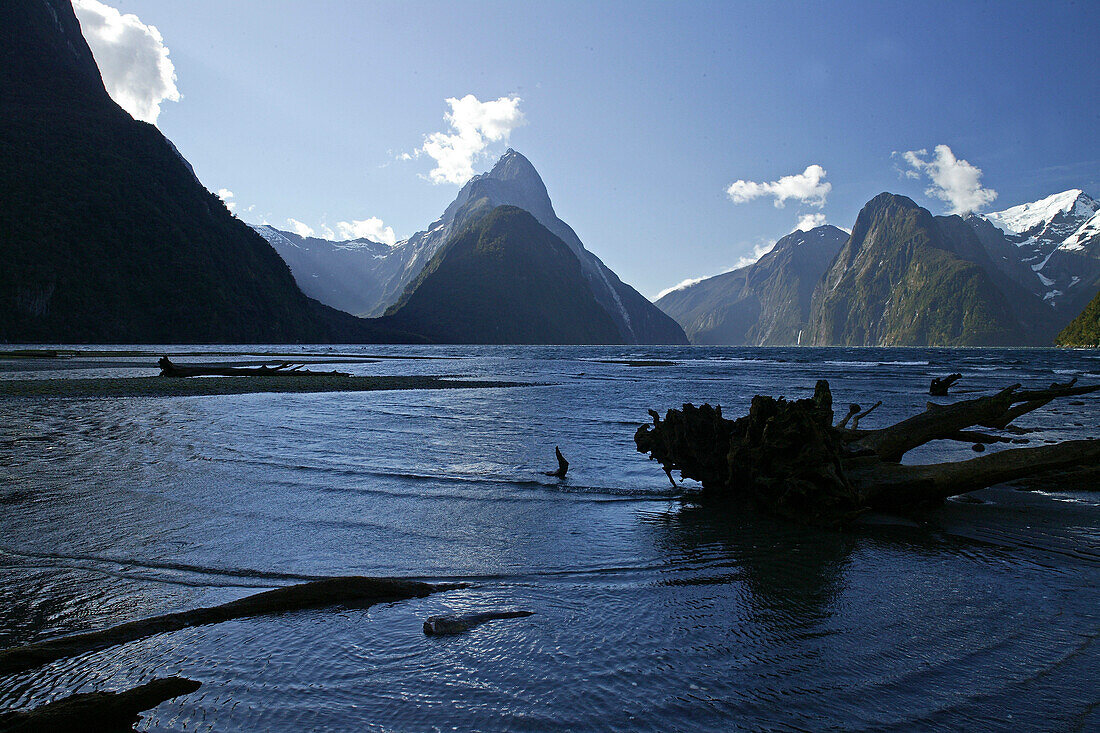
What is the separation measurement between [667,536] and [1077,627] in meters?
4.39

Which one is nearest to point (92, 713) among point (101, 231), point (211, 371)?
point (211, 371)

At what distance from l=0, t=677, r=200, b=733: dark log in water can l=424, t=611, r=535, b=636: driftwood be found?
193cm

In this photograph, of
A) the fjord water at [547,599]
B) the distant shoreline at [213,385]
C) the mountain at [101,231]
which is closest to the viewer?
the fjord water at [547,599]

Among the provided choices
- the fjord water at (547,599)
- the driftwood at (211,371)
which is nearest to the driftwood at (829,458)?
the fjord water at (547,599)

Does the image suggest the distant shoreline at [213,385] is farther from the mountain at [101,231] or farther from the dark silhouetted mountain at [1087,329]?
the dark silhouetted mountain at [1087,329]

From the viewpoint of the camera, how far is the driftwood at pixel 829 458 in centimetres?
883

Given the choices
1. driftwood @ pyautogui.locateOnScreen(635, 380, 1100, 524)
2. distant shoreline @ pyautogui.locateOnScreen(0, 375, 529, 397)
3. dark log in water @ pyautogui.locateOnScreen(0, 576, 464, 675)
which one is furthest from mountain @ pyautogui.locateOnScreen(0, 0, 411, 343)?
driftwood @ pyautogui.locateOnScreen(635, 380, 1100, 524)

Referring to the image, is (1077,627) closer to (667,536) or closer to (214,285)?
(667,536)

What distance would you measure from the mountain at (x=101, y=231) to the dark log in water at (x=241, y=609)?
136127mm

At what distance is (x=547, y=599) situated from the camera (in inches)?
232

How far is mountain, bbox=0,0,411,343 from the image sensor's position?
110 metres

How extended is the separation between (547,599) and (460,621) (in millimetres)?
1069

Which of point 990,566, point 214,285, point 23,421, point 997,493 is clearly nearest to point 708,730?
point 990,566

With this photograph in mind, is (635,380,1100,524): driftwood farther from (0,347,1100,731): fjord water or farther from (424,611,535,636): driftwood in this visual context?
(424,611,535,636): driftwood
